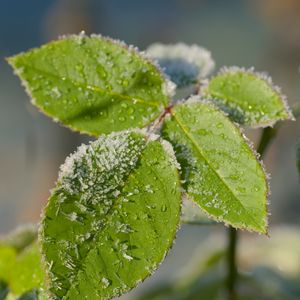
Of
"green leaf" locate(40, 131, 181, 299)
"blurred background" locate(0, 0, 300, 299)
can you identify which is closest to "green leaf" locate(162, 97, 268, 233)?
"green leaf" locate(40, 131, 181, 299)

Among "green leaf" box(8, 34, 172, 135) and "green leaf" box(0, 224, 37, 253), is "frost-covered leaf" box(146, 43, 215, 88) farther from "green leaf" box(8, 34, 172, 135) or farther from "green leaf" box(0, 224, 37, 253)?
"green leaf" box(0, 224, 37, 253)

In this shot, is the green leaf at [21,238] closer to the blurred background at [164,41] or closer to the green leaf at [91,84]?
the green leaf at [91,84]

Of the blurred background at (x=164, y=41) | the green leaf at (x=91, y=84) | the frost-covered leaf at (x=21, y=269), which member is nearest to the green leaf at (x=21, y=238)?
the frost-covered leaf at (x=21, y=269)

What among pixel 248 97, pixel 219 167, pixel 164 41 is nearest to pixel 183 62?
pixel 248 97

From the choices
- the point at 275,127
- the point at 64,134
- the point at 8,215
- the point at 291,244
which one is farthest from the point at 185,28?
the point at 275,127

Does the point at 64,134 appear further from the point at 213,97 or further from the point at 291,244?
the point at 213,97

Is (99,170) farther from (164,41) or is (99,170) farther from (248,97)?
(164,41)
